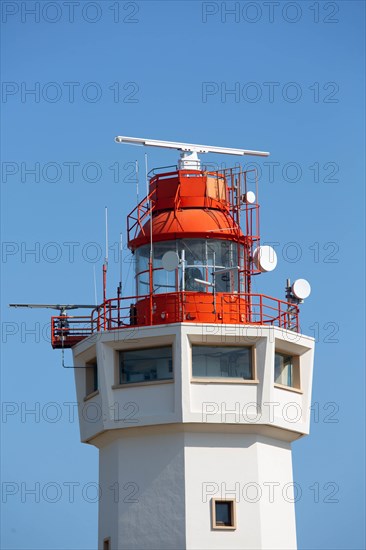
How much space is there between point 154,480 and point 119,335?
4.53 metres

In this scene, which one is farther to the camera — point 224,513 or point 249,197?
point 249,197

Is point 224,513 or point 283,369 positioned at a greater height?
point 283,369

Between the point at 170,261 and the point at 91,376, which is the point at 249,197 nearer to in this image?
the point at 170,261

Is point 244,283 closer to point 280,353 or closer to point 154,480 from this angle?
point 280,353

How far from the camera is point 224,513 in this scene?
46781 millimetres

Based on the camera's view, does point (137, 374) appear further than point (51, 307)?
No

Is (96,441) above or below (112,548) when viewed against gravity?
above

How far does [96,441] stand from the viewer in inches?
1941

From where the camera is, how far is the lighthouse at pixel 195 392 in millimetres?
46750

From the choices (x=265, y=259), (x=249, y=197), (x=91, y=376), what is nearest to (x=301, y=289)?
(x=265, y=259)

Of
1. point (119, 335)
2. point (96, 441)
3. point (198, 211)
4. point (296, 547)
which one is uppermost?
point (198, 211)

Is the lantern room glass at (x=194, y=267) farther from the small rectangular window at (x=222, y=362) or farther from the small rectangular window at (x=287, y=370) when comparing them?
the small rectangular window at (x=287, y=370)

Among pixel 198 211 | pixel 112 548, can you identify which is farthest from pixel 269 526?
pixel 198 211

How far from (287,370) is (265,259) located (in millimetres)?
3641
